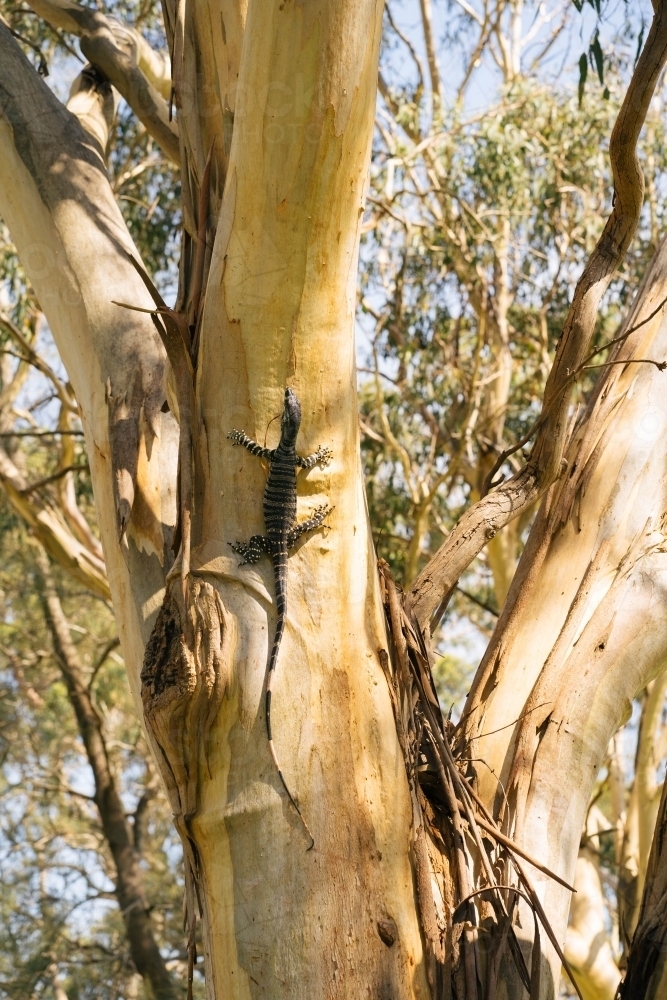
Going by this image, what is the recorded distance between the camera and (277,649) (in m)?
2.06

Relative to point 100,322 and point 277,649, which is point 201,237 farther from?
point 277,649

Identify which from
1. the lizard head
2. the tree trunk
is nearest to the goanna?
the lizard head

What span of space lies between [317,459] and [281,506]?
145 millimetres

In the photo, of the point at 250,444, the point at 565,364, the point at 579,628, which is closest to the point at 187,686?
the point at 250,444

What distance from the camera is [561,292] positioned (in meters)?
8.44

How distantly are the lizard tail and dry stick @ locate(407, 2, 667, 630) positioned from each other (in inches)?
14.5

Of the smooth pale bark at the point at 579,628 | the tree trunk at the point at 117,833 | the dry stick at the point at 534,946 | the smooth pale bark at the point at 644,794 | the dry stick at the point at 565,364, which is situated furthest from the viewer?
the tree trunk at the point at 117,833

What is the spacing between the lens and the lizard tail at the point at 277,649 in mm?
1961

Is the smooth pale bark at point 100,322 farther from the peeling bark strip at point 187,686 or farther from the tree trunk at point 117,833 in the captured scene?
the tree trunk at point 117,833

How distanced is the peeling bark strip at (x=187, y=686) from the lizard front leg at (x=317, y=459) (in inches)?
13.0

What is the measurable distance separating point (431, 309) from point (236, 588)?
6.51 m

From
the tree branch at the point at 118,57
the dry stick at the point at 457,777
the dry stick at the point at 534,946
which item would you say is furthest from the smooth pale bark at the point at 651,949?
the tree branch at the point at 118,57

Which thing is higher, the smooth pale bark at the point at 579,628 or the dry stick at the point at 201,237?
the dry stick at the point at 201,237

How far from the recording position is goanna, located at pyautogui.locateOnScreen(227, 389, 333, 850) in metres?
2.15
